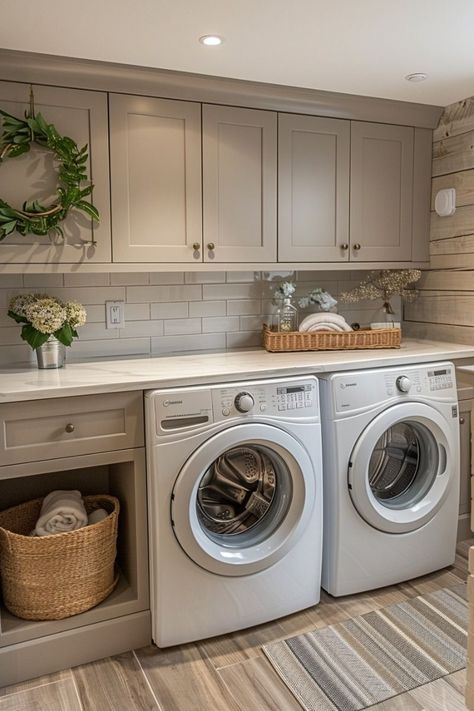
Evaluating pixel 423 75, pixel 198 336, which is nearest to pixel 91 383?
pixel 198 336

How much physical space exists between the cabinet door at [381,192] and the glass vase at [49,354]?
1.49 m

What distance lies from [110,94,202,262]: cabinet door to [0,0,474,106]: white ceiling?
0.65ft

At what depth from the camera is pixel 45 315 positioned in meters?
2.37

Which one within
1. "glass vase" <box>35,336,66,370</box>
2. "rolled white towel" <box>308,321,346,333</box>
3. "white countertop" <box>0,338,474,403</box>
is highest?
"rolled white towel" <box>308,321,346,333</box>

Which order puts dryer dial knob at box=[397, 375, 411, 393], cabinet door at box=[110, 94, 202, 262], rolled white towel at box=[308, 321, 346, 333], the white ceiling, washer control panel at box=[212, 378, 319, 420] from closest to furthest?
the white ceiling
washer control panel at box=[212, 378, 319, 420]
cabinet door at box=[110, 94, 202, 262]
dryer dial knob at box=[397, 375, 411, 393]
rolled white towel at box=[308, 321, 346, 333]

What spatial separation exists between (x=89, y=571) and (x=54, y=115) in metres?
1.72

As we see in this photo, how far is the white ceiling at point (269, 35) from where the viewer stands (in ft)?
6.40

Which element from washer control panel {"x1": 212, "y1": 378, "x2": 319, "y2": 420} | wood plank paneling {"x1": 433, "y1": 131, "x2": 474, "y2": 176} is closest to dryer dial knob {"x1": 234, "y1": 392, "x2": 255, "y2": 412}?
washer control panel {"x1": 212, "y1": 378, "x2": 319, "y2": 420}

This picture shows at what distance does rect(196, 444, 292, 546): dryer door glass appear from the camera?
242cm

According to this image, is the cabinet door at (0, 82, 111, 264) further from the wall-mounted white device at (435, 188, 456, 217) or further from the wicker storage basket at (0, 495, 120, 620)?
the wall-mounted white device at (435, 188, 456, 217)

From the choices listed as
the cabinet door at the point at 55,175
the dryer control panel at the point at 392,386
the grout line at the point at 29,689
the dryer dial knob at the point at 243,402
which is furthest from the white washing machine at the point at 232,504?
the cabinet door at the point at 55,175

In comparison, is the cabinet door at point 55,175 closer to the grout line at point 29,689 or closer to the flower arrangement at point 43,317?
the flower arrangement at point 43,317

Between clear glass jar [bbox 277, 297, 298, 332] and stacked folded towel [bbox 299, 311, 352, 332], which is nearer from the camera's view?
stacked folded towel [bbox 299, 311, 352, 332]

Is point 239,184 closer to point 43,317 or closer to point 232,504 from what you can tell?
point 43,317
